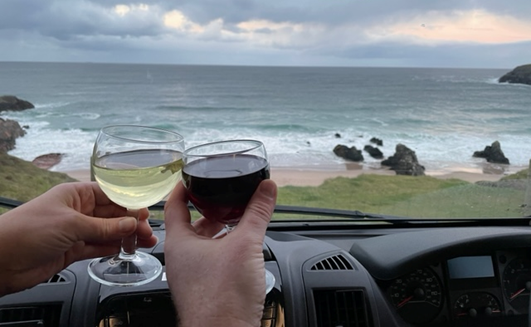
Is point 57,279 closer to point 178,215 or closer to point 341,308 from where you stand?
point 178,215

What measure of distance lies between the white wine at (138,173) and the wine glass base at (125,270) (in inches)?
14.7

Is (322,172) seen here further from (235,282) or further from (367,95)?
(367,95)

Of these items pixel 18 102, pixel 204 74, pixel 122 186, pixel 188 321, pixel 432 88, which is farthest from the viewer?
pixel 204 74

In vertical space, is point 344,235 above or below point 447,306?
above

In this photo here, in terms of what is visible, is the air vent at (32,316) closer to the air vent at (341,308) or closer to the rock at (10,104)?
the air vent at (341,308)

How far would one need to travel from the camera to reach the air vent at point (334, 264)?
211 cm

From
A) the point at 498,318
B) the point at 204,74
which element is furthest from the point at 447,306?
the point at 204,74

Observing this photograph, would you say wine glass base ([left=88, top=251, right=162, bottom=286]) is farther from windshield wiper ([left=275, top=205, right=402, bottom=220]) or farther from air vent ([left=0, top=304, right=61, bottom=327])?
windshield wiper ([left=275, top=205, right=402, bottom=220])

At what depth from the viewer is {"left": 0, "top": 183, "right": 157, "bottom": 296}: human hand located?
1.58m

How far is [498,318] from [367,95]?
37.5 meters

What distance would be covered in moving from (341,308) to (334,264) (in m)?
0.20

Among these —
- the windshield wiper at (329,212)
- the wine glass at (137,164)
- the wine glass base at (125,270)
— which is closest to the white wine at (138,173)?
the wine glass at (137,164)

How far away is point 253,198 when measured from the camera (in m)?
1.33

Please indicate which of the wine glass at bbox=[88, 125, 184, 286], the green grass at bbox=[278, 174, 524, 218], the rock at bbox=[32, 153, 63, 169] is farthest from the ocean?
the wine glass at bbox=[88, 125, 184, 286]
